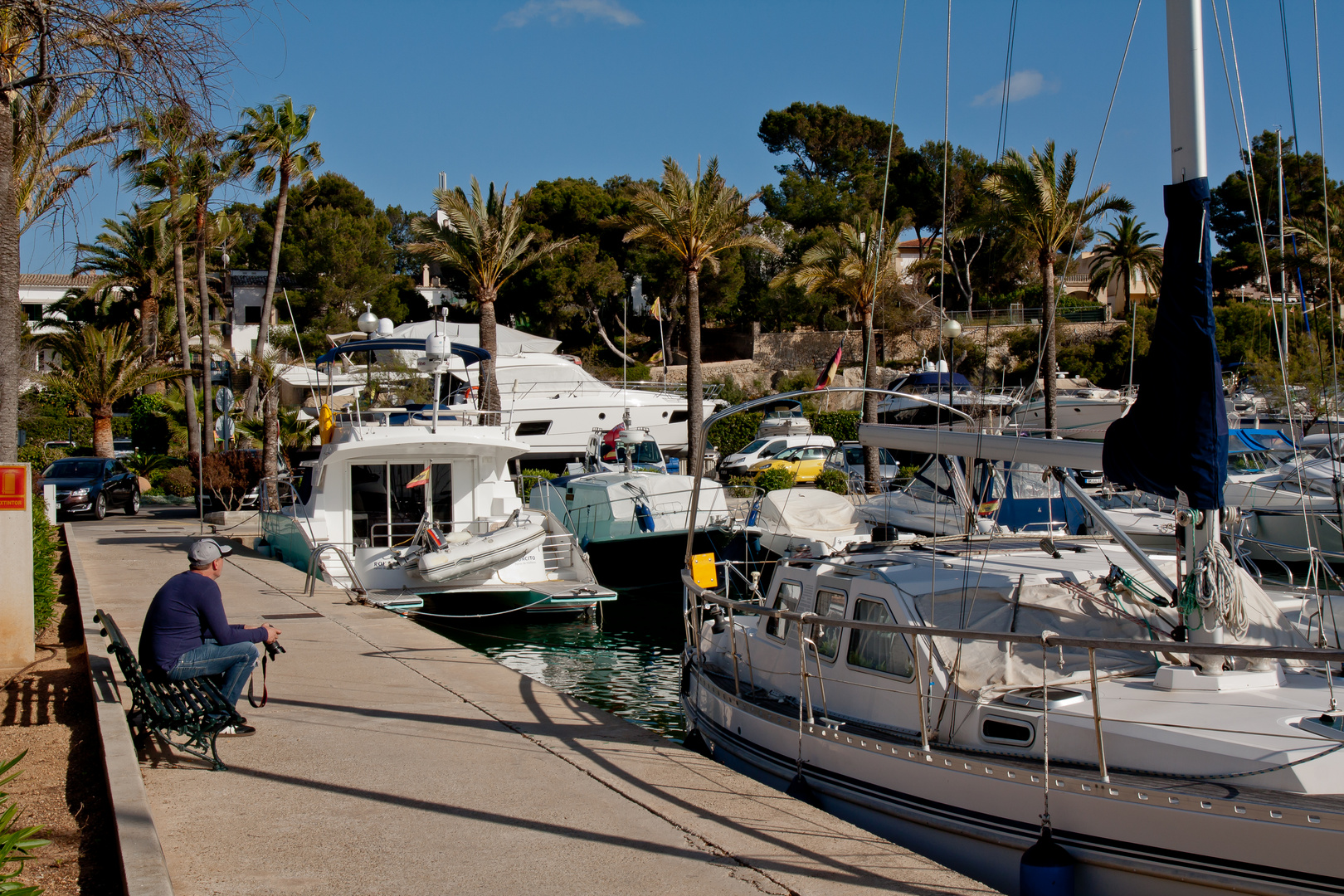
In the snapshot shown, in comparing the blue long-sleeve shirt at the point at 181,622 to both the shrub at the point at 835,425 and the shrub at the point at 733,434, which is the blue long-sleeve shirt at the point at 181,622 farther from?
the shrub at the point at 835,425

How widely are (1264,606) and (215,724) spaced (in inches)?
255

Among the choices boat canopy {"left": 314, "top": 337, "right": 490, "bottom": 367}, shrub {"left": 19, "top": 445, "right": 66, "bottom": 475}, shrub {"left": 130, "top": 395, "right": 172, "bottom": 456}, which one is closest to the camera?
boat canopy {"left": 314, "top": 337, "right": 490, "bottom": 367}

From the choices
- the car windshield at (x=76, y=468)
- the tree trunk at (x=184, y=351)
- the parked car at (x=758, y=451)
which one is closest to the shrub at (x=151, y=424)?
the tree trunk at (x=184, y=351)

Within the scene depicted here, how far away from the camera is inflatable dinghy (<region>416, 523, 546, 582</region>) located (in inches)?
560

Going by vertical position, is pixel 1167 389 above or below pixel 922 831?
above

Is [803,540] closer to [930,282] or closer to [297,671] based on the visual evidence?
→ [297,671]

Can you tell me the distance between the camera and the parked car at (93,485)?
2581 centimetres

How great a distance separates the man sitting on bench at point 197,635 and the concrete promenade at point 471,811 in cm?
53

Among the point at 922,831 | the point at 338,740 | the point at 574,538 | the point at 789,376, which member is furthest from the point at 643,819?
the point at 789,376

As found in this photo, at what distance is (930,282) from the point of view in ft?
167

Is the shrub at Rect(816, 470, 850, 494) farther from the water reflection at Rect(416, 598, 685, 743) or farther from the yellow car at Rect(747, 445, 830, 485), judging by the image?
the water reflection at Rect(416, 598, 685, 743)

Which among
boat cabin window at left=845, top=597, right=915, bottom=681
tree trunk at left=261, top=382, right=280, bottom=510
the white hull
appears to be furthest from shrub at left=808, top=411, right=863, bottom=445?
the white hull

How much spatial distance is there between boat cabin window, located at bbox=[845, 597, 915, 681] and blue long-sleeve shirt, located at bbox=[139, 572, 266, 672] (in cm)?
408

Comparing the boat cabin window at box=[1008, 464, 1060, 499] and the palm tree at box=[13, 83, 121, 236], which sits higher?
the palm tree at box=[13, 83, 121, 236]
